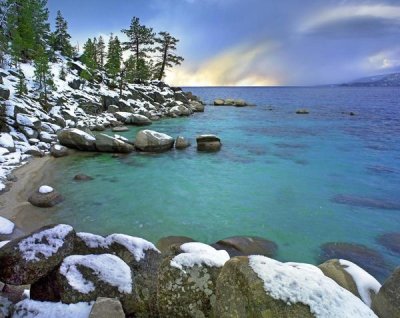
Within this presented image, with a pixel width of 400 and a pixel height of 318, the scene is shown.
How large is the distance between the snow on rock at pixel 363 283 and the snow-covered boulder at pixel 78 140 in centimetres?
1919

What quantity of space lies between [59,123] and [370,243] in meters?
26.3

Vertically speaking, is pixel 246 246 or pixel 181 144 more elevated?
pixel 181 144

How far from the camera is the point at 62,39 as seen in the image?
58125 mm

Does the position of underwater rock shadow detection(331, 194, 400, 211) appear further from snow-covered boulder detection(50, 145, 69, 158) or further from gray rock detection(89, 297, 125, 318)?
snow-covered boulder detection(50, 145, 69, 158)

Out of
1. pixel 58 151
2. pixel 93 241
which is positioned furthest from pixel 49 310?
pixel 58 151

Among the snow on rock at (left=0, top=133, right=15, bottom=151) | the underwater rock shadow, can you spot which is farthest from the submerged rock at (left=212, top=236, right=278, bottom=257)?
the snow on rock at (left=0, top=133, right=15, bottom=151)

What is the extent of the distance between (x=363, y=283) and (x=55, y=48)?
60.4m

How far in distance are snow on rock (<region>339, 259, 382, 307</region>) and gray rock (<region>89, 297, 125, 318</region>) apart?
4785mm

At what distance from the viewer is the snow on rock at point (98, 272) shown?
5812 millimetres

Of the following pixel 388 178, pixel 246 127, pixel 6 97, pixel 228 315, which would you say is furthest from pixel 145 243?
pixel 246 127

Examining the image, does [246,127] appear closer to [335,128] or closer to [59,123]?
[335,128]

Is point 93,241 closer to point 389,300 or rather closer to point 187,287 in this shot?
point 187,287

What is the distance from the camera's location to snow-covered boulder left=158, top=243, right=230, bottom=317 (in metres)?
5.34

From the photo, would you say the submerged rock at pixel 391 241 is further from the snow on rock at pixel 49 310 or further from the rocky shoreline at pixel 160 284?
the snow on rock at pixel 49 310
